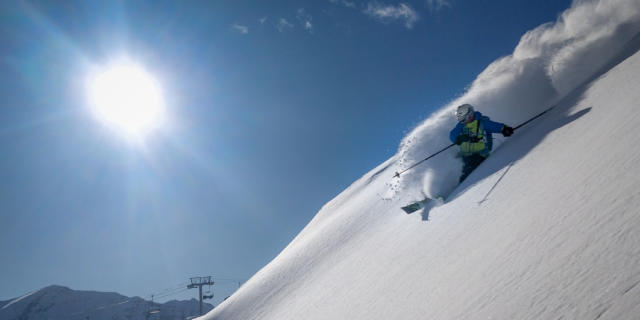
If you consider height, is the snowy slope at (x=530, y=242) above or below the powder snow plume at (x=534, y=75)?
below

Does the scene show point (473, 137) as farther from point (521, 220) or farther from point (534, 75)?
point (521, 220)

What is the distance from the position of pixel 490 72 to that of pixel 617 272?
6612mm

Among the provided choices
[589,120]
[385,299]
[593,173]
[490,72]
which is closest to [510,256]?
[593,173]

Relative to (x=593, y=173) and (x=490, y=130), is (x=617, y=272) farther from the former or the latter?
(x=490, y=130)

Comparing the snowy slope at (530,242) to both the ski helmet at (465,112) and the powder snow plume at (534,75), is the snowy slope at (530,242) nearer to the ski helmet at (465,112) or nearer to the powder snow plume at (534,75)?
the powder snow plume at (534,75)

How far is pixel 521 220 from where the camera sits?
224 centimetres

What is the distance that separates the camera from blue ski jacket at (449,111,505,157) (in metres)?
5.32

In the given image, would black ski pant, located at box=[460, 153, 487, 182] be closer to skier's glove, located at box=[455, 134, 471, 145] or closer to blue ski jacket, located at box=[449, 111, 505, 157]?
blue ski jacket, located at box=[449, 111, 505, 157]

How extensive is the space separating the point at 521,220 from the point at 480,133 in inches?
138

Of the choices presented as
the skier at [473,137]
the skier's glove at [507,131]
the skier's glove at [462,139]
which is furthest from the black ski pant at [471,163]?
the skier's glove at [507,131]

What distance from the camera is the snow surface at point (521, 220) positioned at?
54.7 inches

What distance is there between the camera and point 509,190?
3014 millimetres

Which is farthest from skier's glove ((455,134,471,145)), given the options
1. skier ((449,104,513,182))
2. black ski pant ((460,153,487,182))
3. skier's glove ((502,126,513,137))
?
skier's glove ((502,126,513,137))

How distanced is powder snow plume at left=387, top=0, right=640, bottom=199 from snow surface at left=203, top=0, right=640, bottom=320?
2cm
